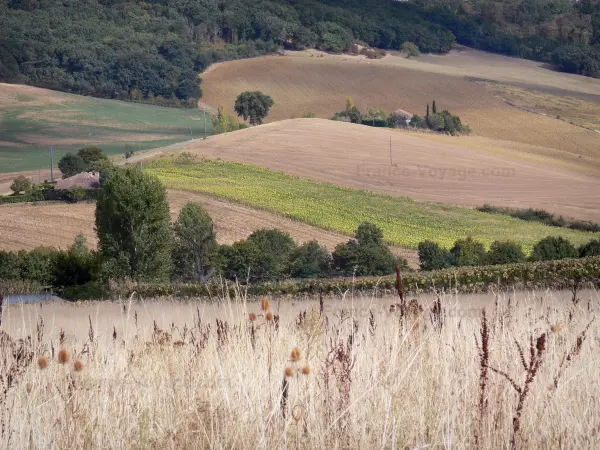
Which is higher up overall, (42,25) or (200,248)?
(42,25)

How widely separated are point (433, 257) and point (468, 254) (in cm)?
135

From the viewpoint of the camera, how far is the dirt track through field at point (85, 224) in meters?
45.4

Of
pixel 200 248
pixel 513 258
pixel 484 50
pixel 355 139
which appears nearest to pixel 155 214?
pixel 200 248

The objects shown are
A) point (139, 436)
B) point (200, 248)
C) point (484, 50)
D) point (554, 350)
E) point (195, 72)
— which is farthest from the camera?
point (484, 50)

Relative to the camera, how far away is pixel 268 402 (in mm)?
4766

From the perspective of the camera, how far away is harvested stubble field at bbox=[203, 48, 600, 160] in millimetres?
96562

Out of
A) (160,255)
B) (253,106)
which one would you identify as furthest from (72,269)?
(253,106)

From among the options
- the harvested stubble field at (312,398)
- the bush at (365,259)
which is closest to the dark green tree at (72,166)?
the bush at (365,259)

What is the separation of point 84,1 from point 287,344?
150 m

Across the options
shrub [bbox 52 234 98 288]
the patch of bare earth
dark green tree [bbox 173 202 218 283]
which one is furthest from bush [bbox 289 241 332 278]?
the patch of bare earth

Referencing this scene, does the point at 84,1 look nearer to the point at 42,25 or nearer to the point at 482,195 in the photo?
the point at 42,25

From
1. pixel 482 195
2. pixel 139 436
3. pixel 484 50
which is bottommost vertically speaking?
pixel 482 195

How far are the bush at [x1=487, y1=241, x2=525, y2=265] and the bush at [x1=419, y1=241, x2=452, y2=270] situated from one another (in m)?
1.76

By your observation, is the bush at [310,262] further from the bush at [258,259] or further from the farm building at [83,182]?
the farm building at [83,182]
